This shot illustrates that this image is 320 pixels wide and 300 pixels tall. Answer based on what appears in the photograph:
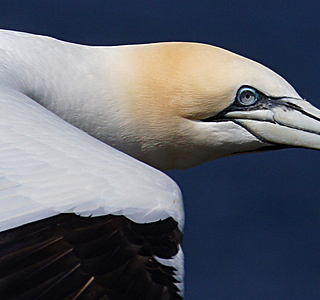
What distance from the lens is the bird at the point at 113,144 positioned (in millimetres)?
4395

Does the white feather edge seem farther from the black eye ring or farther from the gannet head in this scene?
the black eye ring

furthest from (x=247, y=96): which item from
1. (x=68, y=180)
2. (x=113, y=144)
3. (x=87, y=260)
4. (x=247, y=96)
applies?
(x=87, y=260)

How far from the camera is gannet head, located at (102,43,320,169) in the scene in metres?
6.24

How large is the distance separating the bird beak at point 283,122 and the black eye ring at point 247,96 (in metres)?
0.07

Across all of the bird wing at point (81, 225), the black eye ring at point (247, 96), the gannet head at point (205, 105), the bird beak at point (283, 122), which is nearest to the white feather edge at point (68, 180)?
the bird wing at point (81, 225)

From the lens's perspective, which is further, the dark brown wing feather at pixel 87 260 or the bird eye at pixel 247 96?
the bird eye at pixel 247 96

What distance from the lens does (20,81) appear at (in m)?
5.82

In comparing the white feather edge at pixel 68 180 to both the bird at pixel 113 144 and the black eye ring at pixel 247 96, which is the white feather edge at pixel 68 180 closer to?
the bird at pixel 113 144

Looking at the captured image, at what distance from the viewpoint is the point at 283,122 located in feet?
21.0

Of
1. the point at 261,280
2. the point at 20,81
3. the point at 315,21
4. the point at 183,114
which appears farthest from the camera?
the point at 315,21

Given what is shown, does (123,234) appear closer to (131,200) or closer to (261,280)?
Result: (131,200)

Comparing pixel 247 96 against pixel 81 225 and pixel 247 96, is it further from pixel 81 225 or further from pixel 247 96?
pixel 81 225

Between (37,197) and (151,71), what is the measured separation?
6.97 feet

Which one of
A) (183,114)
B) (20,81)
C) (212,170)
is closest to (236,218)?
(212,170)
